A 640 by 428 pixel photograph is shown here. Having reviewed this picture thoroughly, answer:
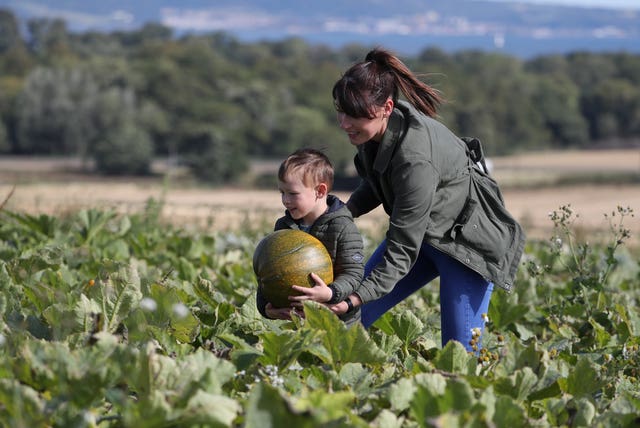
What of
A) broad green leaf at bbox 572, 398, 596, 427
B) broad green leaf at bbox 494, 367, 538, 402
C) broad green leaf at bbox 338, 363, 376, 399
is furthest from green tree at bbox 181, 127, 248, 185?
broad green leaf at bbox 572, 398, 596, 427

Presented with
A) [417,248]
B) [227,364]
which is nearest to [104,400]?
[227,364]

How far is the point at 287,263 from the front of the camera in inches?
169

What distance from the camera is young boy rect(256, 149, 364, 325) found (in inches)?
175

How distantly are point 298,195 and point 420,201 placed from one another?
51cm

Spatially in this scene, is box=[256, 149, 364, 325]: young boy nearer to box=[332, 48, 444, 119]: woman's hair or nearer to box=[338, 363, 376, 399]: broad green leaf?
box=[332, 48, 444, 119]: woman's hair

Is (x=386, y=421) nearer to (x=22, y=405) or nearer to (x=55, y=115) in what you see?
(x=22, y=405)

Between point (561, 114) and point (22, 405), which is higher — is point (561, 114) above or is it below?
below

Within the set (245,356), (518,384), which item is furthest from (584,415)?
(245,356)

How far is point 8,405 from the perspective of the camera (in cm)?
282

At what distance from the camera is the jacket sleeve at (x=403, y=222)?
438 cm

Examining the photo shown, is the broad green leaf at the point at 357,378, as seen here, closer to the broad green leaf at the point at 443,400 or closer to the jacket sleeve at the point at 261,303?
the broad green leaf at the point at 443,400

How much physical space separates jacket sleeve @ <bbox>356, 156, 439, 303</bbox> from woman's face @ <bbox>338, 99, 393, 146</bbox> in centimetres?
16

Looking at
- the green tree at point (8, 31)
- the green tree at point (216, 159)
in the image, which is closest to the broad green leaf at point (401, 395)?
the green tree at point (216, 159)

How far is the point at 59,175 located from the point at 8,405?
86.3 meters
